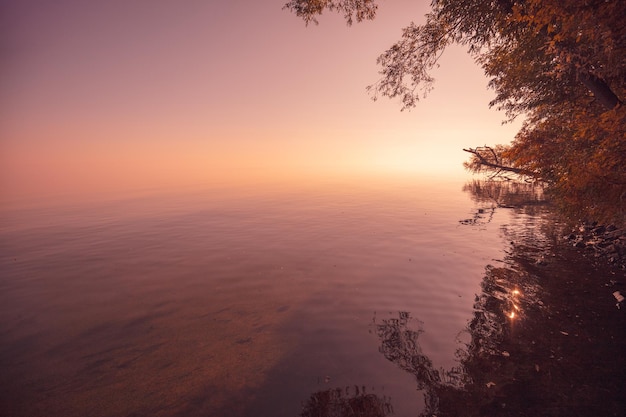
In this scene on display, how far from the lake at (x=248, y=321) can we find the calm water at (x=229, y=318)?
50 mm

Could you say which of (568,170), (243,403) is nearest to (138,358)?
(243,403)

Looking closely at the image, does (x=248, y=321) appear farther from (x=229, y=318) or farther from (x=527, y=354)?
(x=527, y=354)

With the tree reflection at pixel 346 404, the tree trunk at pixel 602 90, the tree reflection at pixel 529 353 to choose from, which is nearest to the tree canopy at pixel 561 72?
the tree trunk at pixel 602 90

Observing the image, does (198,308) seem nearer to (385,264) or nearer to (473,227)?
(385,264)

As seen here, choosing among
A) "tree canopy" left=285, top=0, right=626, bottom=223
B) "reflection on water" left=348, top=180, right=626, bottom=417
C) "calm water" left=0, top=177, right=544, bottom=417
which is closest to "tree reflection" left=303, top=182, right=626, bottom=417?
"reflection on water" left=348, top=180, right=626, bottom=417

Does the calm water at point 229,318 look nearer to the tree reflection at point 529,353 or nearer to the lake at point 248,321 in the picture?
the lake at point 248,321

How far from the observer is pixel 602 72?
805cm

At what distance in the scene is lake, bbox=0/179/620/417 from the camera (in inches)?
228

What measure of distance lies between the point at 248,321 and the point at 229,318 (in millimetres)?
792

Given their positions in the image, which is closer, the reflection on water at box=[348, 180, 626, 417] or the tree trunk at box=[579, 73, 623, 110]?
the reflection on water at box=[348, 180, 626, 417]

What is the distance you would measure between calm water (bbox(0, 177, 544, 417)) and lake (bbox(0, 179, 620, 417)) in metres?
0.05

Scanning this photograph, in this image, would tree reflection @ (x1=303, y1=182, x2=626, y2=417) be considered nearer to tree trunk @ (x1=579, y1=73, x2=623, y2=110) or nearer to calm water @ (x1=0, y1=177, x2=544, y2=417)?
calm water @ (x1=0, y1=177, x2=544, y2=417)

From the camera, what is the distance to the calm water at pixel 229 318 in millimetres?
5867

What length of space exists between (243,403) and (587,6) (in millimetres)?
13100
